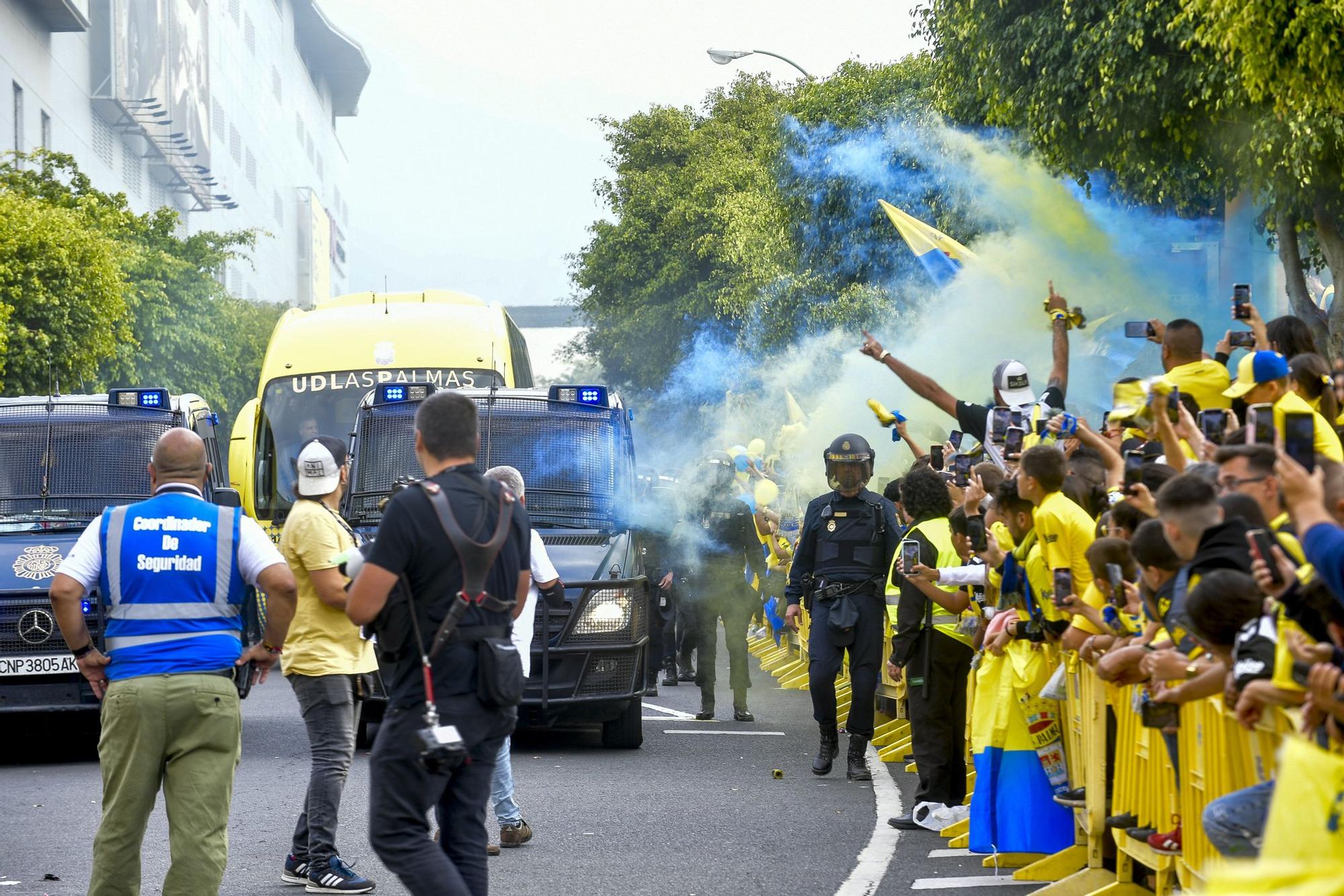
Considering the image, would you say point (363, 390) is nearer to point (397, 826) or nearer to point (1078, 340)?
point (1078, 340)

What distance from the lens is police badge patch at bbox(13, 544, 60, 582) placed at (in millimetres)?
11016

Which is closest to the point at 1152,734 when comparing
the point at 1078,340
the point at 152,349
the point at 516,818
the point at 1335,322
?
the point at 516,818

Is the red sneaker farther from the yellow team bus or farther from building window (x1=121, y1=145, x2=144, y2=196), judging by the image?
building window (x1=121, y1=145, x2=144, y2=196)

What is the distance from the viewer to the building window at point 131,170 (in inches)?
2329

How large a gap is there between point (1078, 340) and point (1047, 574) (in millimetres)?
11793

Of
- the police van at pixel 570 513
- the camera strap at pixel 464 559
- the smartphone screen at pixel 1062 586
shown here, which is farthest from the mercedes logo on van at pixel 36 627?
the smartphone screen at pixel 1062 586

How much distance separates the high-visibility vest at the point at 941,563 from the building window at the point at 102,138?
4892 cm

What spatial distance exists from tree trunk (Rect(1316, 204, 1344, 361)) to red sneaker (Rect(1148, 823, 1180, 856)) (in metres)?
9.86

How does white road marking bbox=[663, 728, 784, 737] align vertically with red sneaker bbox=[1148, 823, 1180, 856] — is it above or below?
below

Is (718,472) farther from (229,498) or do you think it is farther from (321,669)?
(321,669)

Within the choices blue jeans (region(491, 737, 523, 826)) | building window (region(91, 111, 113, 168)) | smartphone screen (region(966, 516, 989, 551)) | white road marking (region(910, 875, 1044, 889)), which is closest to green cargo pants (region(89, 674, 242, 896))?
blue jeans (region(491, 737, 523, 826))

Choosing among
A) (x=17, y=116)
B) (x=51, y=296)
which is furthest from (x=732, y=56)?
(x=17, y=116)

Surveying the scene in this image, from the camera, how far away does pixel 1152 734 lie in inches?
236

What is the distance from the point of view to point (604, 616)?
11.4m
